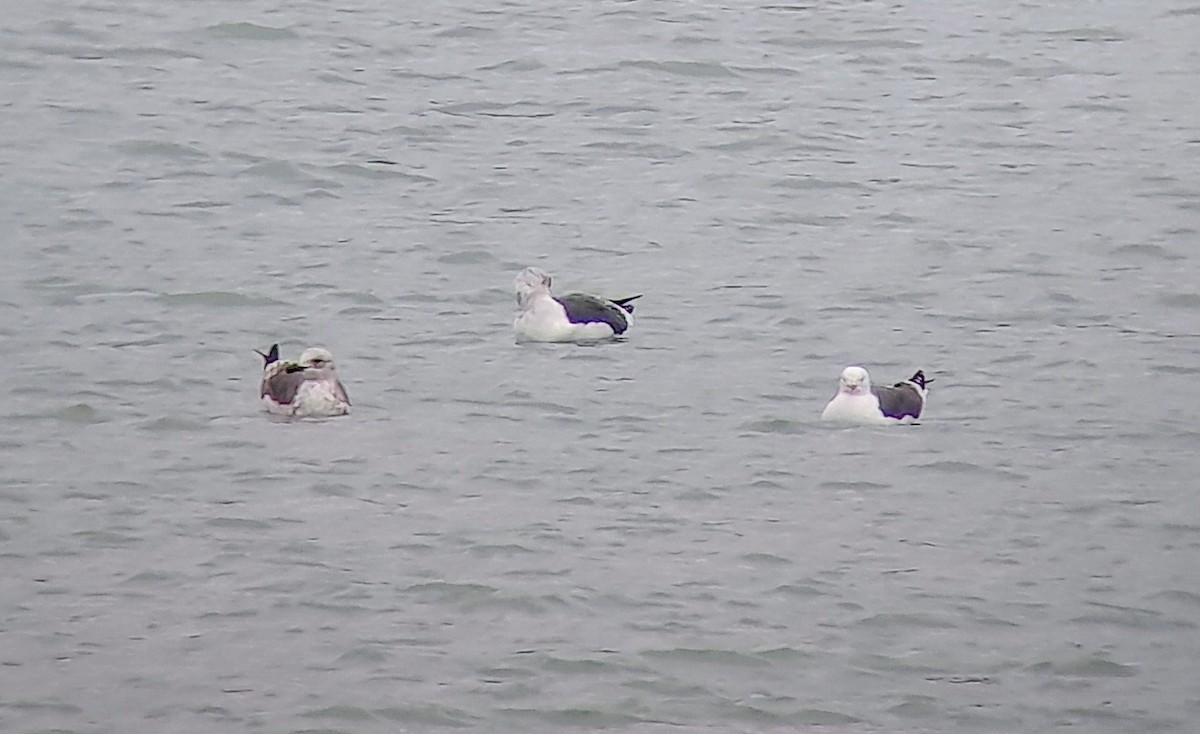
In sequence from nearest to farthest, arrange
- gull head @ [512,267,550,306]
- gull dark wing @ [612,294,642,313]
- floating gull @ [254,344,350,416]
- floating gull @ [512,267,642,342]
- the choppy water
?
the choppy water < floating gull @ [254,344,350,416] < floating gull @ [512,267,642,342] < gull head @ [512,267,550,306] < gull dark wing @ [612,294,642,313]

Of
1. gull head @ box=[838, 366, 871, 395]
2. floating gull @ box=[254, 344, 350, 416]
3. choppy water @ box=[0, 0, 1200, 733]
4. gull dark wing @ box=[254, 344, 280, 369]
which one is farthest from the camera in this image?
gull dark wing @ box=[254, 344, 280, 369]

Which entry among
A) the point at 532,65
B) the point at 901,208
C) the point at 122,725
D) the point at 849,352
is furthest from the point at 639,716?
the point at 532,65

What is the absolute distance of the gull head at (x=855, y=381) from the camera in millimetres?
11484

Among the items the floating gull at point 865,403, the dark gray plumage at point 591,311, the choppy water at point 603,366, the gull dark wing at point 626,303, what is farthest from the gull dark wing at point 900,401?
Answer: the gull dark wing at point 626,303

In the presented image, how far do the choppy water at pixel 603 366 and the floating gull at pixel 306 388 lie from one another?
6.1 inches

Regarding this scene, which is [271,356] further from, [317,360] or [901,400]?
[901,400]

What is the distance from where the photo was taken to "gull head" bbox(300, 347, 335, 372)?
38.0ft

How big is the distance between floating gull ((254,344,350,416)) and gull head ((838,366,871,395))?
235 centimetres

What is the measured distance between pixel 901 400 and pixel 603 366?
5.71 ft

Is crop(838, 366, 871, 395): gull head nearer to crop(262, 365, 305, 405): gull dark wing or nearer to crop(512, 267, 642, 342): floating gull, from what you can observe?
crop(512, 267, 642, 342): floating gull

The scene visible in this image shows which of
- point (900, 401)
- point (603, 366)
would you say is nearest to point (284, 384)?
point (603, 366)

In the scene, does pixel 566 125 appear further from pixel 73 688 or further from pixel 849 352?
pixel 73 688

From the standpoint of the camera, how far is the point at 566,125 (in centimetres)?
1766

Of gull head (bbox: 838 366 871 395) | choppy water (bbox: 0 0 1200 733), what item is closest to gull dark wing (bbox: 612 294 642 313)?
choppy water (bbox: 0 0 1200 733)
